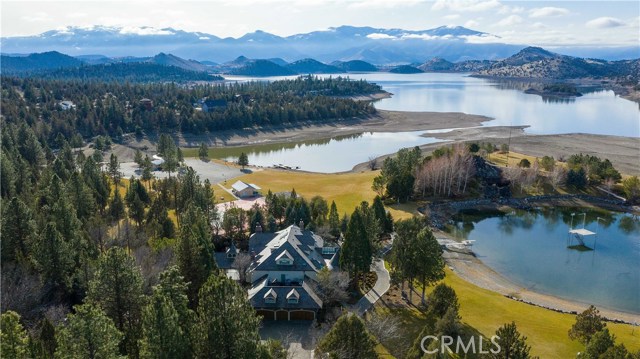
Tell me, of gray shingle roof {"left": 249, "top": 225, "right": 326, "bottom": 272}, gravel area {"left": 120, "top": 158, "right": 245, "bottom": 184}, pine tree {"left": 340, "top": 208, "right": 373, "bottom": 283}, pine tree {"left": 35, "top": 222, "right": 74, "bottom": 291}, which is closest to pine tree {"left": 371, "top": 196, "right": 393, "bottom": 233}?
gray shingle roof {"left": 249, "top": 225, "right": 326, "bottom": 272}

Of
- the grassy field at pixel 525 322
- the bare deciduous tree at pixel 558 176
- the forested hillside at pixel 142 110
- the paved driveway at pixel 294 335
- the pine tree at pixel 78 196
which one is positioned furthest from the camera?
the forested hillside at pixel 142 110

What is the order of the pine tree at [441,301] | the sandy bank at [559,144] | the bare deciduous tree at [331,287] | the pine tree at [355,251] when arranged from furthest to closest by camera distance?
the sandy bank at [559,144] → the pine tree at [355,251] → the bare deciduous tree at [331,287] → the pine tree at [441,301]

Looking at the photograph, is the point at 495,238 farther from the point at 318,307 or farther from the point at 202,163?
the point at 202,163

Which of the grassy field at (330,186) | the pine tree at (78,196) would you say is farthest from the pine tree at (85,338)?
the grassy field at (330,186)

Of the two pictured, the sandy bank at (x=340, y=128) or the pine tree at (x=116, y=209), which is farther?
the sandy bank at (x=340, y=128)

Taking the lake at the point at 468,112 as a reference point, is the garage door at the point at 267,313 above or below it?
below

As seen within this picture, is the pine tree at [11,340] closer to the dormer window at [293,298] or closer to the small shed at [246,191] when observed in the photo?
the dormer window at [293,298]
